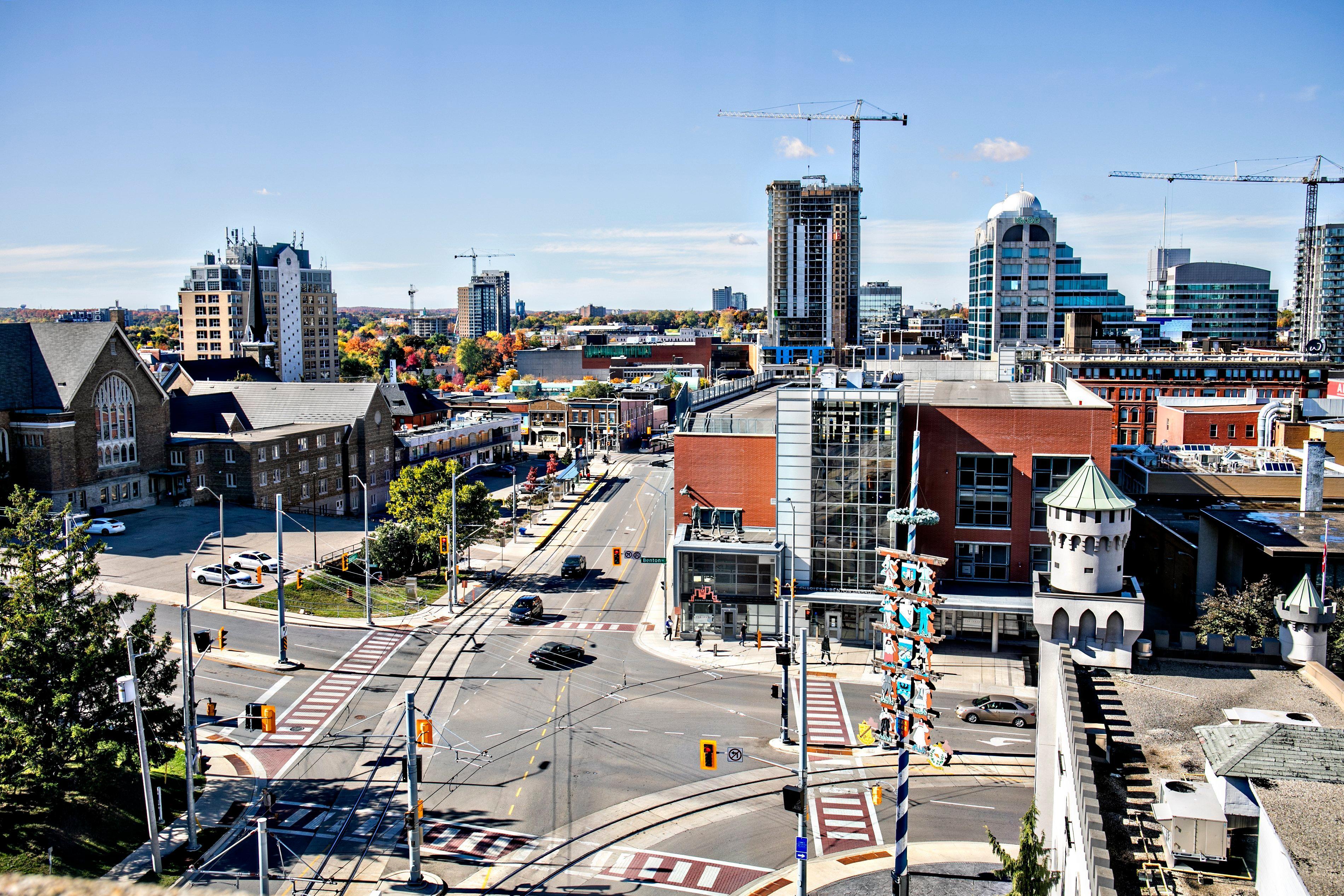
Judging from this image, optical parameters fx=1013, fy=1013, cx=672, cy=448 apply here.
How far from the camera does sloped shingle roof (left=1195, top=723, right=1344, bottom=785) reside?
67.2 ft

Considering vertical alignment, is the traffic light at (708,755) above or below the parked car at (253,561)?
below

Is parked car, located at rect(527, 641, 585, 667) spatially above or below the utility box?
below

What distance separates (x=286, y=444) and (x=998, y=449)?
197 ft

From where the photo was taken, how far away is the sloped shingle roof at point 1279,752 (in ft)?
67.2

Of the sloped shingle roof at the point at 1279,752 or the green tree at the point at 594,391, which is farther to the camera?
the green tree at the point at 594,391

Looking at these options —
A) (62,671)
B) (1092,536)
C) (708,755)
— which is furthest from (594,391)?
(1092,536)

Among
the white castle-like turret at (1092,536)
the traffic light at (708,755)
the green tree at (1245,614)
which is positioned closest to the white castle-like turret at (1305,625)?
the white castle-like turret at (1092,536)

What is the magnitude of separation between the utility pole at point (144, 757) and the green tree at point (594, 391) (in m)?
142

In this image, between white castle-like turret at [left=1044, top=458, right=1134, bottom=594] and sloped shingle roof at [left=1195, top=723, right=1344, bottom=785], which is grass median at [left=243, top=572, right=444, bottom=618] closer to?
white castle-like turret at [left=1044, top=458, right=1134, bottom=594]

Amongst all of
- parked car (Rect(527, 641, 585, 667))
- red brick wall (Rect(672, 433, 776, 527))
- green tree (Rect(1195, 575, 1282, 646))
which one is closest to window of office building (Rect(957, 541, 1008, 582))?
red brick wall (Rect(672, 433, 776, 527))

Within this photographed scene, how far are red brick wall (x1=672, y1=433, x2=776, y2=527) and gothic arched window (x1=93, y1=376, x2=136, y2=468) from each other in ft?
162

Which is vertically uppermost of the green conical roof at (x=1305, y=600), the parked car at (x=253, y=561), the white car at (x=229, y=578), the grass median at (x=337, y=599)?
the green conical roof at (x=1305, y=600)

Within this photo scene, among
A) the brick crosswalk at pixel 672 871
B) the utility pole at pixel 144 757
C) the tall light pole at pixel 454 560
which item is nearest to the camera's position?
the utility pole at pixel 144 757

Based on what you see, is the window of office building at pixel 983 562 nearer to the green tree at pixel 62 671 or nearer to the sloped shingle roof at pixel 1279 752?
the sloped shingle roof at pixel 1279 752
